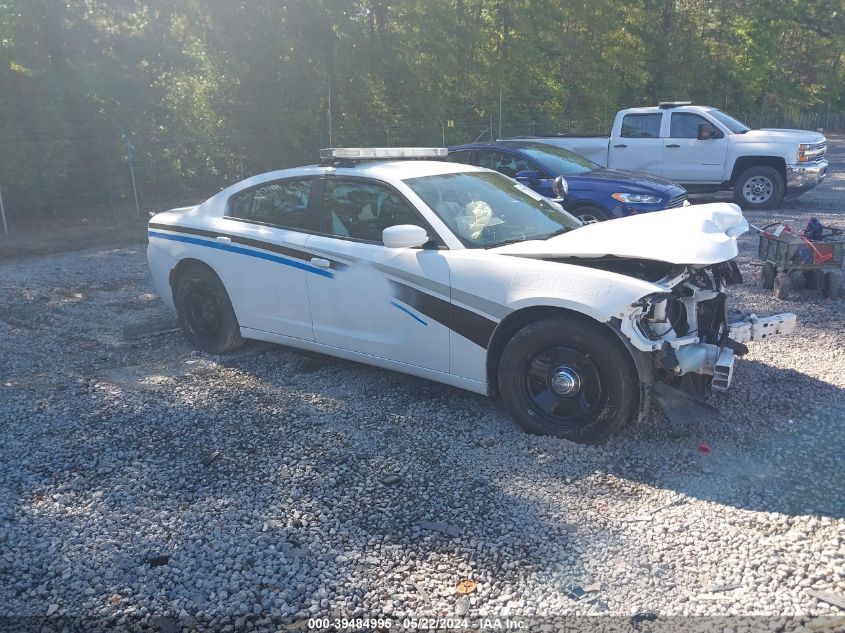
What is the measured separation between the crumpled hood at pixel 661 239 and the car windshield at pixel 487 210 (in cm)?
22

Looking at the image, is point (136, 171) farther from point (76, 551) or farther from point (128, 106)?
point (76, 551)

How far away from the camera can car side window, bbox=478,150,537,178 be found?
34.3 feet

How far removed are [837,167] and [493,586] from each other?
22.9 m

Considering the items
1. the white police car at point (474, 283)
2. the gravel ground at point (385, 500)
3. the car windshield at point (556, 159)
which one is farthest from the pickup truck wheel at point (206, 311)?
the car windshield at point (556, 159)

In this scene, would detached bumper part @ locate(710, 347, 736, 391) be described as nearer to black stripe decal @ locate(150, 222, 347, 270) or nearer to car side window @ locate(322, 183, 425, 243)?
car side window @ locate(322, 183, 425, 243)

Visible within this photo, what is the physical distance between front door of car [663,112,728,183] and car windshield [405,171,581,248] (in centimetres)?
910

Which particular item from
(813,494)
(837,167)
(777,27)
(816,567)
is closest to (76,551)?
(816,567)

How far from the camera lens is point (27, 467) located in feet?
14.2

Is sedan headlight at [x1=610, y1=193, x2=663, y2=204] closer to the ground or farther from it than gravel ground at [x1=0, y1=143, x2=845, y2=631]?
farther from it

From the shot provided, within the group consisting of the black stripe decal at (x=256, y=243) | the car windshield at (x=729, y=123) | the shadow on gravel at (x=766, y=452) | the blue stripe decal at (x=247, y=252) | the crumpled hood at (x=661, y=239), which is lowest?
the shadow on gravel at (x=766, y=452)

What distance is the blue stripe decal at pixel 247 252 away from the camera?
529cm

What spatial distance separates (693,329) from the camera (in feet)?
14.5

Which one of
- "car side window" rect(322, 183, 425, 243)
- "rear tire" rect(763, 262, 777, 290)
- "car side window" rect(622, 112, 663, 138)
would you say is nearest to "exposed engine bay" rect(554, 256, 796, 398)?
"car side window" rect(322, 183, 425, 243)

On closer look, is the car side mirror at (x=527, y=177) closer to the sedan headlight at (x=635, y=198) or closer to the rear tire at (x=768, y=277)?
the sedan headlight at (x=635, y=198)
